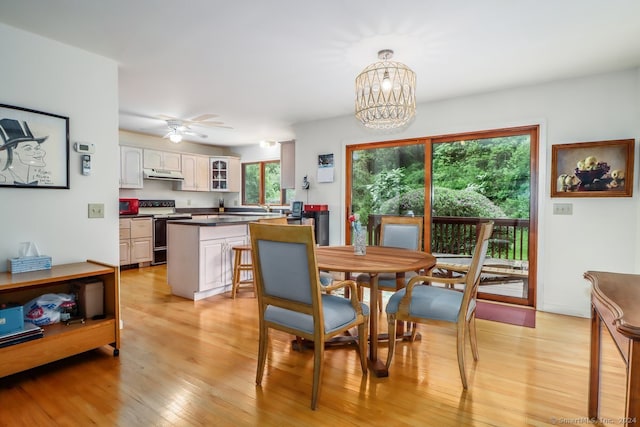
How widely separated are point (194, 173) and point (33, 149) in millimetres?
4196

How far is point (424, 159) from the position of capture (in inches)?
167

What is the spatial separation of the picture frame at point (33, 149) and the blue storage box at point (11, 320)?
Result: 0.90 meters

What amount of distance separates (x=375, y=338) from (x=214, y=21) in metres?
2.48

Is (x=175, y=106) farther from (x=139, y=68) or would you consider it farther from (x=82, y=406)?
(x=82, y=406)

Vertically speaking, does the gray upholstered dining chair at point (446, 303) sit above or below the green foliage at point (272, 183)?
below

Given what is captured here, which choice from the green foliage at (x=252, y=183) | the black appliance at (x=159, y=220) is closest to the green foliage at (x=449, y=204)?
the green foliage at (x=252, y=183)

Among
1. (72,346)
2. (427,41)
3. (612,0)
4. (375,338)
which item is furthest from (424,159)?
(72,346)

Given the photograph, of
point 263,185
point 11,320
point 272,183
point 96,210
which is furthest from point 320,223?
point 11,320

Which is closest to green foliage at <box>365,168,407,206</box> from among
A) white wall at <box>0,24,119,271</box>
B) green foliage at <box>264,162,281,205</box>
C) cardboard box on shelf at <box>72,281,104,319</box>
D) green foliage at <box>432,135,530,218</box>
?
green foliage at <box>432,135,530,218</box>

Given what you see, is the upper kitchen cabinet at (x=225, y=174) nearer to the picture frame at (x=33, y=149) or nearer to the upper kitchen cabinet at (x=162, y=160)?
the upper kitchen cabinet at (x=162, y=160)

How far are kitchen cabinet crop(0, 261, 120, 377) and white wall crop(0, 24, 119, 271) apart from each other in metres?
0.24

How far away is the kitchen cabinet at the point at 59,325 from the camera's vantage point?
78.7 inches

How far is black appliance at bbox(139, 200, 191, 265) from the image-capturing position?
5762 millimetres

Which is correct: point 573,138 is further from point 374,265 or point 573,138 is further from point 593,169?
point 374,265
